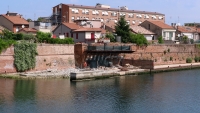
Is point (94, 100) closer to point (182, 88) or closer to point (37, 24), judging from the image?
point (182, 88)

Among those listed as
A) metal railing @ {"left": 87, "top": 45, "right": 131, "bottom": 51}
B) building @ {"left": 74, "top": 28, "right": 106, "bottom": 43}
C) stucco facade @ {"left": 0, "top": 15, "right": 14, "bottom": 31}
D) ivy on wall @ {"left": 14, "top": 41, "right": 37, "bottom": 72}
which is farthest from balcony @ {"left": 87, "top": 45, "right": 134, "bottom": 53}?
stucco facade @ {"left": 0, "top": 15, "right": 14, "bottom": 31}

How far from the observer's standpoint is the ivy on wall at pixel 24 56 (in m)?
Result: 37.0

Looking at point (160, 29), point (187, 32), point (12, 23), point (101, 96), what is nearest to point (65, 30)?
point (12, 23)

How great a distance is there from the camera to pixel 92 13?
71750 mm

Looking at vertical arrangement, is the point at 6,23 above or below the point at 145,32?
above

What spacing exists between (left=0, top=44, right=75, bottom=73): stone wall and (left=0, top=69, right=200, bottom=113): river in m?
3.11

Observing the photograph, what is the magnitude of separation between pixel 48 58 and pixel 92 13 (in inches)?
1317

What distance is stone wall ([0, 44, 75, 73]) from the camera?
119ft

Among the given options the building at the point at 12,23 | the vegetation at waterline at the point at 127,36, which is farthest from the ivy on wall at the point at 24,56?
the building at the point at 12,23

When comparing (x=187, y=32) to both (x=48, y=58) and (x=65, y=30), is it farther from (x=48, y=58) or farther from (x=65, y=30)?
(x=48, y=58)

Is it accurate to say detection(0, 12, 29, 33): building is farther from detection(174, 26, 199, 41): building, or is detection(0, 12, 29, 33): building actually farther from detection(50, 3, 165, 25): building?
detection(174, 26, 199, 41): building

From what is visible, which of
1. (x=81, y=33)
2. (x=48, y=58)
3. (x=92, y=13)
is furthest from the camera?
(x=92, y=13)

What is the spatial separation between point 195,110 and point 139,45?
2686cm

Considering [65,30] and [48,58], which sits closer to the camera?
[48,58]
